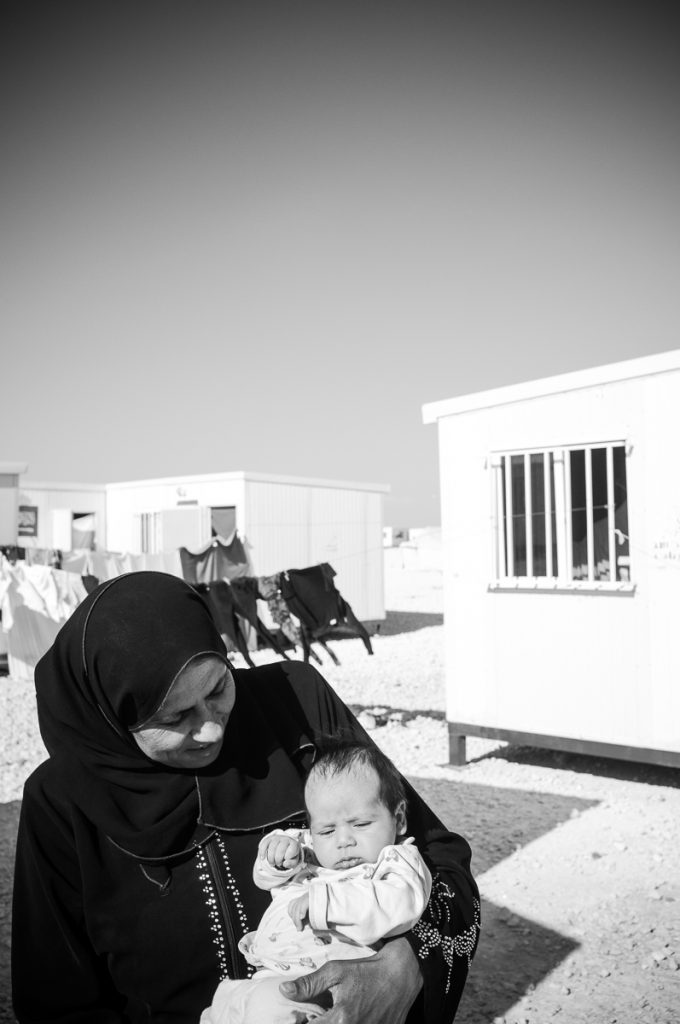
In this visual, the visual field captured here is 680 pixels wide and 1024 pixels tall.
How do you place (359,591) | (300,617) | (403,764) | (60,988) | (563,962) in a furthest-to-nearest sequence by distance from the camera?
(359,591) < (300,617) < (403,764) < (563,962) < (60,988)

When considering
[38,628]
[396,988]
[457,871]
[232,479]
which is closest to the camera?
[396,988]

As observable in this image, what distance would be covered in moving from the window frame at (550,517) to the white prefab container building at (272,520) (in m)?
9.49

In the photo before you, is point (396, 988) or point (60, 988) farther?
point (60, 988)

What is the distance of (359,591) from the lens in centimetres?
1803

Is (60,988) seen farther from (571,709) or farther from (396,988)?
(571,709)

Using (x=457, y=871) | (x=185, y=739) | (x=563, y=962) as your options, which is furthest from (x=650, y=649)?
(x=185, y=739)

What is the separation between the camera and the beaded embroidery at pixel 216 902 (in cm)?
165

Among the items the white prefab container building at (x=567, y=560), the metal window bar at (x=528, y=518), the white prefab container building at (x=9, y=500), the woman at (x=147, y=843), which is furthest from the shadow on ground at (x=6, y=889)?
the white prefab container building at (x=9, y=500)

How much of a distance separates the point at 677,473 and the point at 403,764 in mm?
3950

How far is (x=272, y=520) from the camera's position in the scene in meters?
16.3

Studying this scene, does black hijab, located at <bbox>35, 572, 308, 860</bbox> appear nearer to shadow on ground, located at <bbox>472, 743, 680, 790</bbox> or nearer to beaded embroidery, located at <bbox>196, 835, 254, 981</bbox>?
beaded embroidery, located at <bbox>196, 835, 254, 981</bbox>

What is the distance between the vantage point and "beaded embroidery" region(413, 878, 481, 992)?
157 cm

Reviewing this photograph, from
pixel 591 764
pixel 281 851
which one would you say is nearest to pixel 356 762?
pixel 281 851

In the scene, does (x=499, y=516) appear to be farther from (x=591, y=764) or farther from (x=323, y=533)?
(x=323, y=533)
